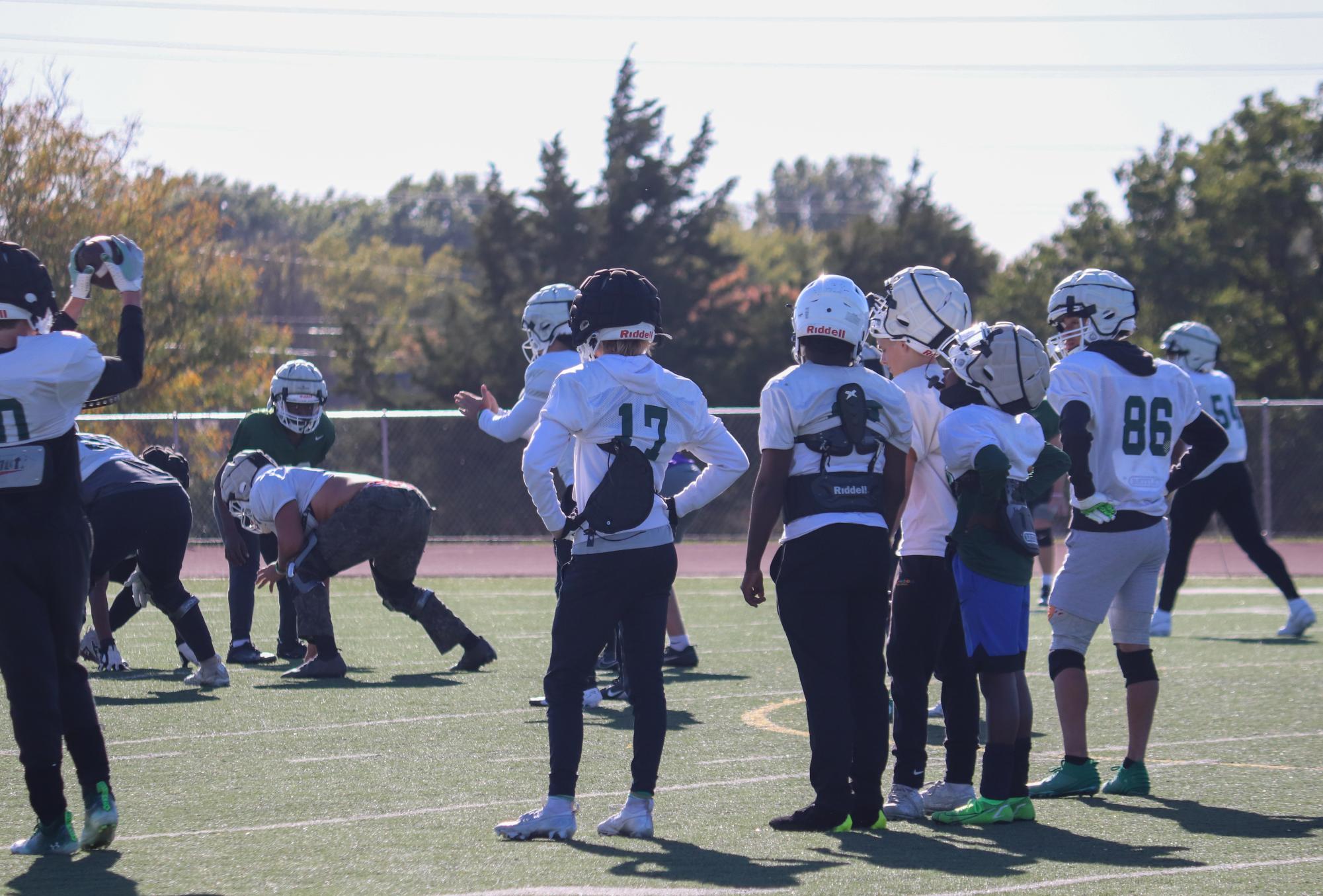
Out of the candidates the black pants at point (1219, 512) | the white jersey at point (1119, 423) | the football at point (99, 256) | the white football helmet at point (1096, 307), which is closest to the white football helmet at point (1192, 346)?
the black pants at point (1219, 512)

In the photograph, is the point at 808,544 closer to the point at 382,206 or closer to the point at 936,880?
the point at 936,880

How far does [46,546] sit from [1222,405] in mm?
9659

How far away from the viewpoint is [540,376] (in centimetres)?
890

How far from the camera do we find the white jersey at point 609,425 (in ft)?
19.6

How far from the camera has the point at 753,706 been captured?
9211mm

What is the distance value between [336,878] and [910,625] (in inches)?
93.5

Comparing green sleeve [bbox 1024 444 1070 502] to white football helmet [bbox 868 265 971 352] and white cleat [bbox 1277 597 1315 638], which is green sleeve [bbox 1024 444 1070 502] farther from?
white cleat [bbox 1277 597 1315 638]

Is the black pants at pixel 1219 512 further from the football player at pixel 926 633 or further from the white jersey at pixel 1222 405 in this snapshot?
the football player at pixel 926 633

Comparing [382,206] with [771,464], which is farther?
[382,206]

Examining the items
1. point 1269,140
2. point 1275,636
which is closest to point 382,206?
point 1269,140

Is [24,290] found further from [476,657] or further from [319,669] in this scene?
[476,657]

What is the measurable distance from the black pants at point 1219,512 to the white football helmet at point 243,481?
669 cm

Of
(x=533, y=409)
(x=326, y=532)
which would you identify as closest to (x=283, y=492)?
(x=326, y=532)

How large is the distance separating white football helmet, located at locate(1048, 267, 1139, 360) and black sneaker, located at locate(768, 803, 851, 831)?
2.41m
